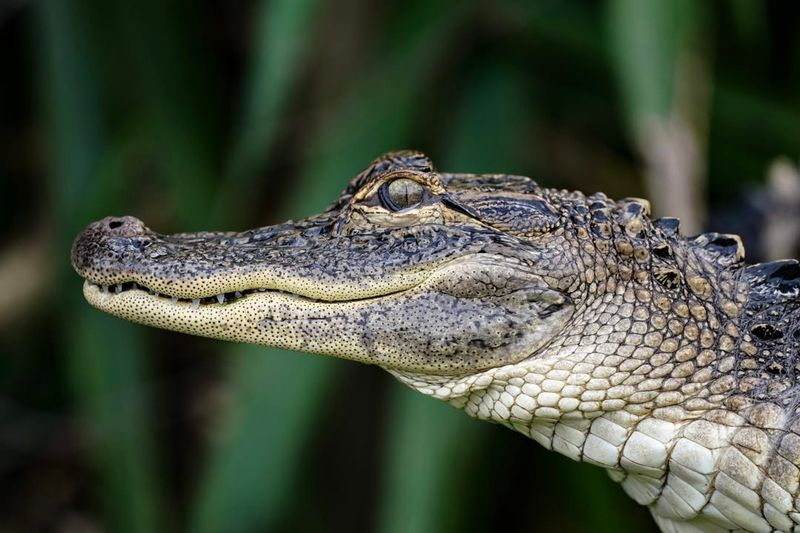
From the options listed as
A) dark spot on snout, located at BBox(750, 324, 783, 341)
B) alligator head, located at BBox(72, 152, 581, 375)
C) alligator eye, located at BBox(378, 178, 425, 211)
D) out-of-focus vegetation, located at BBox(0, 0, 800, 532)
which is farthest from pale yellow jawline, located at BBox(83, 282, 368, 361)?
out-of-focus vegetation, located at BBox(0, 0, 800, 532)

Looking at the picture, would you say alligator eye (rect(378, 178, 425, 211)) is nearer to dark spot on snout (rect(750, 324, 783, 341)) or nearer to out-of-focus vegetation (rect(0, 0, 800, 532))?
dark spot on snout (rect(750, 324, 783, 341))

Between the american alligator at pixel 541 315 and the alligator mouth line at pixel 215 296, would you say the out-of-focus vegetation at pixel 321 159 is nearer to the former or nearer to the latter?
the american alligator at pixel 541 315

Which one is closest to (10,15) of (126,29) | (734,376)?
(126,29)

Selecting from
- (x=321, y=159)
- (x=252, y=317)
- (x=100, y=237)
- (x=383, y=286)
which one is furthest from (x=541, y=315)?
(x=321, y=159)

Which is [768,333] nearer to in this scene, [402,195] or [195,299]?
[402,195]

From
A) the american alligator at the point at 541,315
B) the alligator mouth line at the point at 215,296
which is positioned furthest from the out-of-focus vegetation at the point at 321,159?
the alligator mouth line at the point at 215,296
